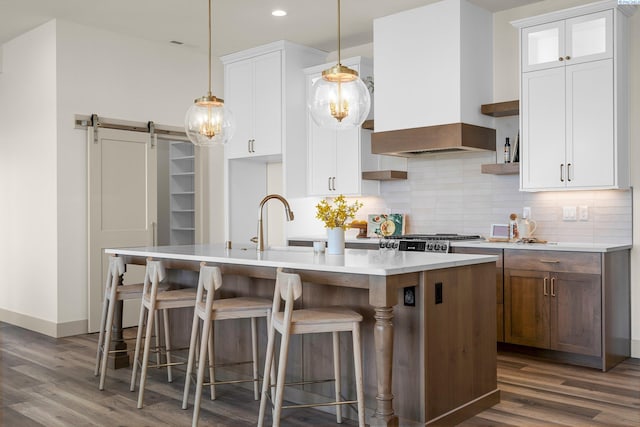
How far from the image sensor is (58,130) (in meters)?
5.89

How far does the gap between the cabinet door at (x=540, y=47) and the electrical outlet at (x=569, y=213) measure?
1.15m

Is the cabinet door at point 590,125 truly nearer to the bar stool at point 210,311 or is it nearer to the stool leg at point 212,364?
the bar stool at point 210,311

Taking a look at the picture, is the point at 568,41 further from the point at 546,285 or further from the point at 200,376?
the point at 200,376

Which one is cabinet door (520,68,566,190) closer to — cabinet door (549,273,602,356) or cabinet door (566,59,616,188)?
cabinet door (566,59,616,188)

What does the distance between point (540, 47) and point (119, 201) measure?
422 centimetres

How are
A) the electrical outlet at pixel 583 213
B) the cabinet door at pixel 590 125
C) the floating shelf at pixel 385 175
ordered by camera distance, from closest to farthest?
the cabinet door at pixel 590 125
the electrical outlet at pixel 583 213
the floating shelf at pixel 385 175

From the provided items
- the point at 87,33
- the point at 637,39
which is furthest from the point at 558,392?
the point at 87,33

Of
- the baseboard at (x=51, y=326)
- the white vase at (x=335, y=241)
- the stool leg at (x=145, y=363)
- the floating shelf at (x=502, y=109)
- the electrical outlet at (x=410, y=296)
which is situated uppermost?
the floating shelf at (x=502, y=109)

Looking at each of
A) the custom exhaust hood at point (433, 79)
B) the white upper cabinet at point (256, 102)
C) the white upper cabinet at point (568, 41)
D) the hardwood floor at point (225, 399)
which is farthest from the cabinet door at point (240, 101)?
the white upper cabinet at point (568, 41)

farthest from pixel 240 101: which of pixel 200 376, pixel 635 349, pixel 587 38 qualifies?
pixel 635 349

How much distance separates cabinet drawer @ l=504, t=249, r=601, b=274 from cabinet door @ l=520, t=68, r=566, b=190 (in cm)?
57

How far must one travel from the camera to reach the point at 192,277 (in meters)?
4.57

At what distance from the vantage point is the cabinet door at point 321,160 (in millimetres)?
6348

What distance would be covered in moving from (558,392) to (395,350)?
4.45 ft
